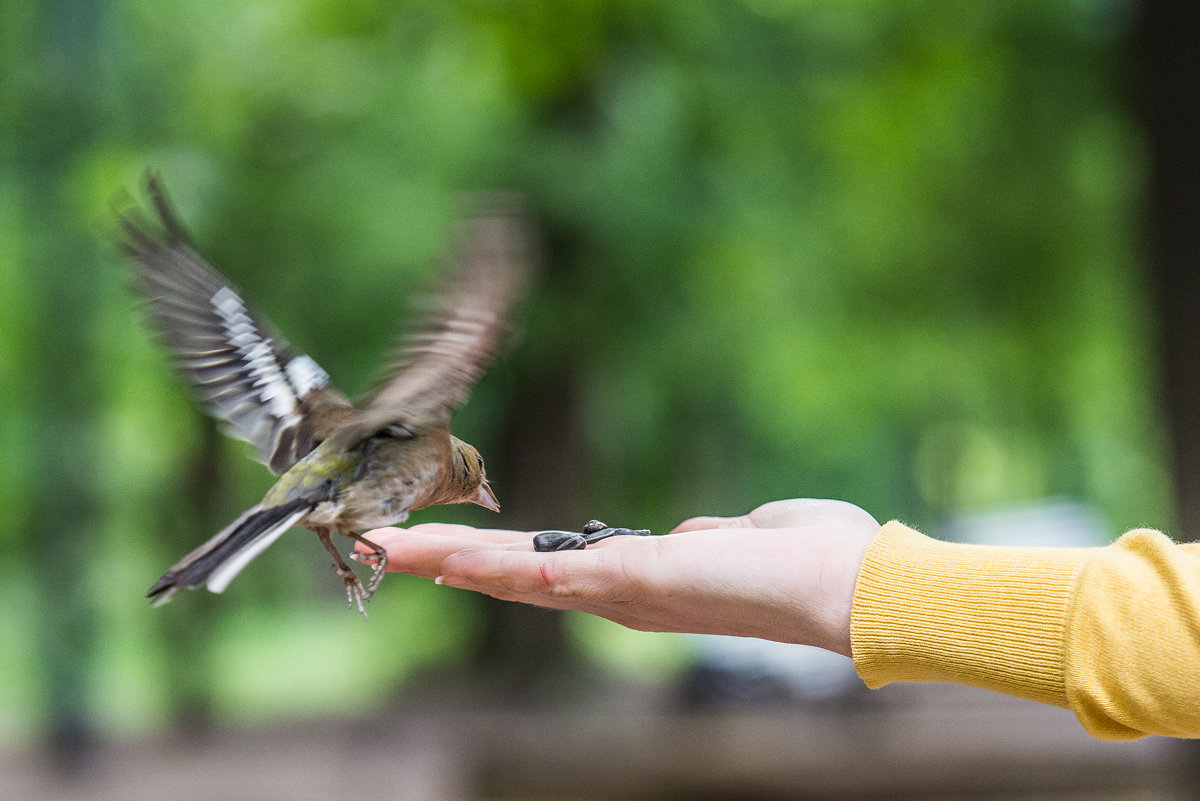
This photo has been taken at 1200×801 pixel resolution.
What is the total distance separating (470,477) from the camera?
3846 mm

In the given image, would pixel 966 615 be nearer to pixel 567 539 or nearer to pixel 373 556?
pixel 567 539

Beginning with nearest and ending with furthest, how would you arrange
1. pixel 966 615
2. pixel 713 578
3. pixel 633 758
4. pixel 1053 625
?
pixel 1053 625 < pixel 966 615 < pixel 713 578 < pixel 633 758

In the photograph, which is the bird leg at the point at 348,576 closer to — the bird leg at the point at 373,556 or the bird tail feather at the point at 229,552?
the bird leg at the point at 373,556

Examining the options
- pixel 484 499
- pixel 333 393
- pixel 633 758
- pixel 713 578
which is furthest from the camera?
pixel 633 758

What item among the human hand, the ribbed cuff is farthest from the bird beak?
the ribbed cuff

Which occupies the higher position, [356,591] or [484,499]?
[484,499]

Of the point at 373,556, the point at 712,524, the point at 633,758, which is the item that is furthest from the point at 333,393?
the point at 633,758

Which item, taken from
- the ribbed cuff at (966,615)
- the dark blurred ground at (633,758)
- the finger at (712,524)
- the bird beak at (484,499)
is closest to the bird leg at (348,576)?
the bird beak at (484,499)

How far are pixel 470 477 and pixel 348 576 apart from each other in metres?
0.57

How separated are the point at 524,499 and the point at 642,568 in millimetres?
9734

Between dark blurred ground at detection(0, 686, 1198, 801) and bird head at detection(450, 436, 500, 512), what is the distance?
6.55 meters

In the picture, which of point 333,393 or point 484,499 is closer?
point 333,393

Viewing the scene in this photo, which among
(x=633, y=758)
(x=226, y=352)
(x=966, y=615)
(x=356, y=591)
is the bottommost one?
(x=633, y=758)

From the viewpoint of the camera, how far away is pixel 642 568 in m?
2.97
